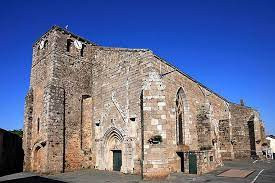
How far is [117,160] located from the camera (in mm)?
16172

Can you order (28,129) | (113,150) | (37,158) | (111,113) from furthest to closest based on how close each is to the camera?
(28,129), (37,158), (111,113), (113,150)

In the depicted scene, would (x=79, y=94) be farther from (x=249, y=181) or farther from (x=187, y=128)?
(x=249, y=181)

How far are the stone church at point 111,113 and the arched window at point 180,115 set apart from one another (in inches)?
2.6

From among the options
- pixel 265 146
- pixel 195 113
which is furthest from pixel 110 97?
pixel 265 146

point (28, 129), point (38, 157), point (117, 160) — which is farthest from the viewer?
point (28, 129)

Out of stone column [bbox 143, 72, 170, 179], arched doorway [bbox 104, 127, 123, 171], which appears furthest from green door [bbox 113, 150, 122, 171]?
stone column [bbox 143, 72, 170, 179]

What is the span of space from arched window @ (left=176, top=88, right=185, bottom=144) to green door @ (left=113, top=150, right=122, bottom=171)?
13.2 ft

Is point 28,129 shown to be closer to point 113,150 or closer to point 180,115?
point 113,150

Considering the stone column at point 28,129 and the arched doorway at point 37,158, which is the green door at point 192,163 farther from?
the stone column at point 28,129

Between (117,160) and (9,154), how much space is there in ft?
36.4

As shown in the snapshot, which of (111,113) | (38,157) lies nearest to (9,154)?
(38,157)

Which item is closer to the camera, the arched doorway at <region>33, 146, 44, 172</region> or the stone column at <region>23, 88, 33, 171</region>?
the arched doorway at <region>33, 146, 44, 172</region>

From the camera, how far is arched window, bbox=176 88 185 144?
16531 mm

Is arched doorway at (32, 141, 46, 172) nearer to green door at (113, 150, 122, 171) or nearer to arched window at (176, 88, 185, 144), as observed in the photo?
green door at (113, 150, 122, 171)
